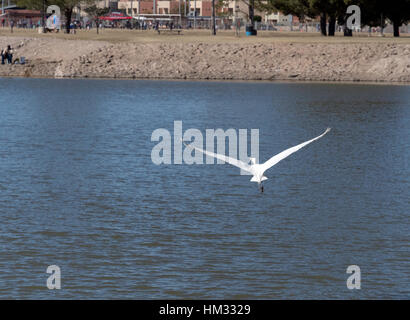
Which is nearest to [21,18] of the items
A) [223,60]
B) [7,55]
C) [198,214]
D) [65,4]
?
[65,4]

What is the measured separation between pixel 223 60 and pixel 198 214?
2823 inches

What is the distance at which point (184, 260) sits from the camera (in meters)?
25.0

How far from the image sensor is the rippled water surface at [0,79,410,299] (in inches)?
923

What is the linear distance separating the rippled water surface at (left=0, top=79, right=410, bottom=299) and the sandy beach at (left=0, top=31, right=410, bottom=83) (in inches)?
1508

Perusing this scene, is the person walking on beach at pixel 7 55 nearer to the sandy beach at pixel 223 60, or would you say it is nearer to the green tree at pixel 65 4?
the sandy beach at pixel 223 60

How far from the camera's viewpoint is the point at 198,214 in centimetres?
3091

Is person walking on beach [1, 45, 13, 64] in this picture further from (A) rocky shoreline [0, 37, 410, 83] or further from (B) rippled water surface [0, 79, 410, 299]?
(B) rippled water surface [0, 79, 410, 299]

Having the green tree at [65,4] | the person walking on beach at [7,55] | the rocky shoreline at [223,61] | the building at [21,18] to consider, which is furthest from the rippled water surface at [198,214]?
the building at [21,18]

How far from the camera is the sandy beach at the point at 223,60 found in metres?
99.4

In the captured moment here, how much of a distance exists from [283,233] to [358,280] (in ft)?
16.1

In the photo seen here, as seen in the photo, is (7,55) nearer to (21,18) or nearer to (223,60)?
(223,60)

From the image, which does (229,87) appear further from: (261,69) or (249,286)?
(249,286)

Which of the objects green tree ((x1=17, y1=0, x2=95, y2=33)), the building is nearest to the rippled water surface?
green tree ((x1=17, y1=0, x2=95, y2=33))
